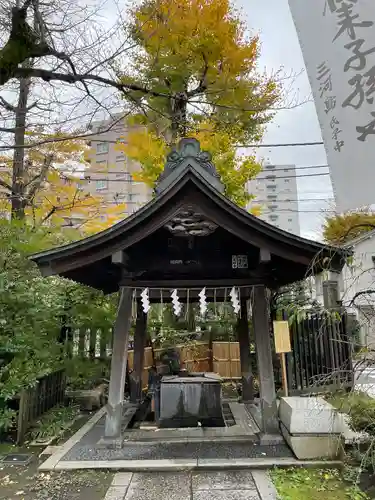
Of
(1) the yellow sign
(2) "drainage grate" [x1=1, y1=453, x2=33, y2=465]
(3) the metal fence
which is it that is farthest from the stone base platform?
(3) the metal fence

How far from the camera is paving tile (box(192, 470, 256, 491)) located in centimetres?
465

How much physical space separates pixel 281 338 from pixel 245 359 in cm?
259

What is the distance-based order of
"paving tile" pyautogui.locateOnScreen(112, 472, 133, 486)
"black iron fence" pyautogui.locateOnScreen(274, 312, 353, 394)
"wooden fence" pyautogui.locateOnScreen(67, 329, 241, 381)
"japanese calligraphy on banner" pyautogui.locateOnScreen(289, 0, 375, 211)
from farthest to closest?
"wooden fence" pyautogui.locateOnScreen(67, 329, 241, 381)
"black iron fence" pyautogui.locateOnScreen(274, 312, 353, 394)
"paving tile" pyautogui.locateOnScreen(112, 472, 133, 486)
"japanese calligraphy on banner" pyautogui.locateOnScreen(289, 0, 375, 211)

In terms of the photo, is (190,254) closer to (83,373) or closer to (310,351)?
(310,351)

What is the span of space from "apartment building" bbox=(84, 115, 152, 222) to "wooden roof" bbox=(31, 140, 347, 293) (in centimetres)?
137

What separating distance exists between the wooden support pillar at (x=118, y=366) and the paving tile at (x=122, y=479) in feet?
3.28

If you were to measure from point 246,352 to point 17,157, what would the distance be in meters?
9.64

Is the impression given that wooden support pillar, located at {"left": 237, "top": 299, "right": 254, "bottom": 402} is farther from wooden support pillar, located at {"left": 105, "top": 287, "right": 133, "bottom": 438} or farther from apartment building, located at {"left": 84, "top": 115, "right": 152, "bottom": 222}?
apartment building, located at {"left": 84, "top": 115, "right": 152, "bottom": 222}

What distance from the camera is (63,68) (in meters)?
5.93

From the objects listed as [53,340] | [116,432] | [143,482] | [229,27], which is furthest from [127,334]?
[229,27]

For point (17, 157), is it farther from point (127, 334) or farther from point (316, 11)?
point (316, 11)

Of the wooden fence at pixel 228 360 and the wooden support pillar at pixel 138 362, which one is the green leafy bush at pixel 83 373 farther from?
the wooden fence at pixel 228 360

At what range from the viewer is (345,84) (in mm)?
3424

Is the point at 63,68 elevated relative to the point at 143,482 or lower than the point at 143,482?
elevated
